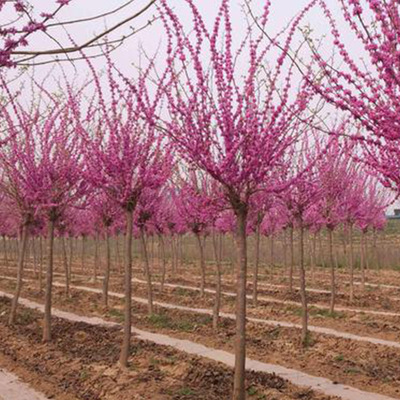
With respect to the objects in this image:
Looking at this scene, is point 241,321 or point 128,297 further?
point 128,297

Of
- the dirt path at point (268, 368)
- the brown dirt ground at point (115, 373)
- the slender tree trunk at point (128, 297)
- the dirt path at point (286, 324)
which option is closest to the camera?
the brown dirt ground at point (115, 373)

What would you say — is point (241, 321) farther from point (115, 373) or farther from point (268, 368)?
point (268, 368)

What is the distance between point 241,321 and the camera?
580 centimetres

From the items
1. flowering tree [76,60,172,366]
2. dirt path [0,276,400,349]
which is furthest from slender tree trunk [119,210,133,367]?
dirt path [0,276,400,349]

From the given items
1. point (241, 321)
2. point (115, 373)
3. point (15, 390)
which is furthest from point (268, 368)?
point (15, 390)

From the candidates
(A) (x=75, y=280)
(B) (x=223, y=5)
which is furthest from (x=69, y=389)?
(A) (x=75, y=280)

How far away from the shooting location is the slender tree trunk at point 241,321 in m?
5.69

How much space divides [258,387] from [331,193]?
5267 mm

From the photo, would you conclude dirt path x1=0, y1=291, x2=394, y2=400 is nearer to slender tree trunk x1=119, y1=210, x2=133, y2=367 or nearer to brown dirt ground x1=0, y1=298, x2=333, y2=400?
brown dirt ground x1=0, y1=298, x2=333, y2=400

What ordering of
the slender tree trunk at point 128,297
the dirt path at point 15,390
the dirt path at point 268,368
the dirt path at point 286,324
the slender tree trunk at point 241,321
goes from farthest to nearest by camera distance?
the dirt path at point 286,324 < the slender tree trunk at point 128,297 < the dirt path at point 15,390 < the dirt path at point 268,368 < the slender tree trunk at point 241,321

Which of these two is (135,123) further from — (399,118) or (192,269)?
(192,269)

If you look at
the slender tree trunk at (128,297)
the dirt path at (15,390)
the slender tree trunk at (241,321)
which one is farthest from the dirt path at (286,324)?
the dirt path at (15,390)

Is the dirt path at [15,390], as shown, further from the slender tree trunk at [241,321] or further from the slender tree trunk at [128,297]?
the slender tree trunk at [241,321]

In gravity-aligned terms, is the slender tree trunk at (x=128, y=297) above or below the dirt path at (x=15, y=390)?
above
